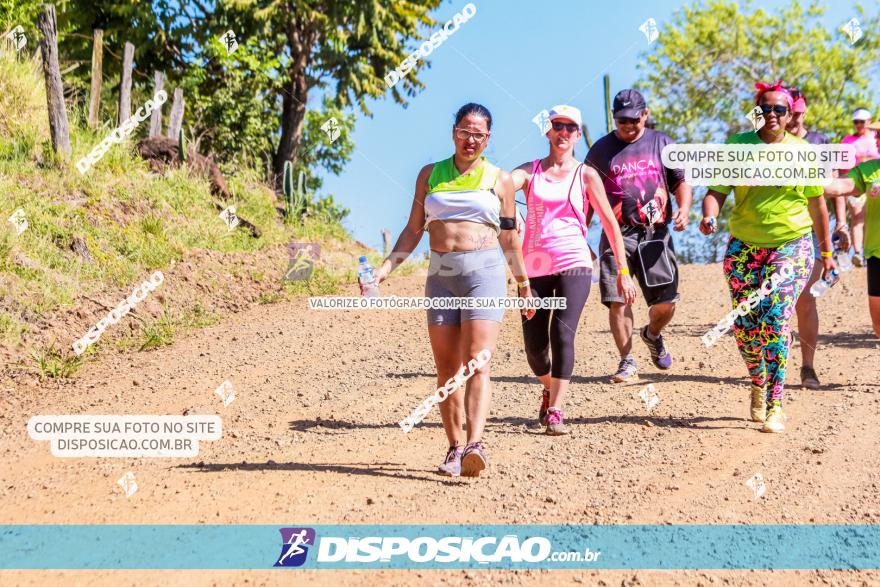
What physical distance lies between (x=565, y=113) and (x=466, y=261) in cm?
149

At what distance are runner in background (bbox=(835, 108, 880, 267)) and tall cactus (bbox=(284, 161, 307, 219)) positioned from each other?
9.27 m

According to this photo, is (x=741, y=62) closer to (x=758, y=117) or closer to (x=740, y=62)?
(x=740, y=62)

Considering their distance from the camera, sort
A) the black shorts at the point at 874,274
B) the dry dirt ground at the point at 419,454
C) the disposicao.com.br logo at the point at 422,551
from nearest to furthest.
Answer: the disposicao.com.br logo at the point at 422,551
the dry dirt ground at the point at 419,454
the black shorts at the point at 874,274

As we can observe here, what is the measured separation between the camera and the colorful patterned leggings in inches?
261

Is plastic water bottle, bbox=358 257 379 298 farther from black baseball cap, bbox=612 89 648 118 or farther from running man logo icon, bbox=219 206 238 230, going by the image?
running man logo icon, bbox=219 206 238 230

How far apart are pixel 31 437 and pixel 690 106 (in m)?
29.2

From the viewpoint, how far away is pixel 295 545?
4.49 m

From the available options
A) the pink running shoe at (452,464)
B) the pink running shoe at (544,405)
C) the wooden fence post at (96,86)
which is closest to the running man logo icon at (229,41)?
the wooden fence post at (96,86)

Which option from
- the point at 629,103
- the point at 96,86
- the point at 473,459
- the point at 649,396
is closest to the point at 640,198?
the point at 629,103

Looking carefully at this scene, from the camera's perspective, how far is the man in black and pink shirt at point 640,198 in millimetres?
7477

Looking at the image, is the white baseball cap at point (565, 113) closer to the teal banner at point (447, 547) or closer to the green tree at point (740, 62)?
the teal banner at point (447, 547)

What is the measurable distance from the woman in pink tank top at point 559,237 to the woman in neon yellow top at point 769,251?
88 centimetres

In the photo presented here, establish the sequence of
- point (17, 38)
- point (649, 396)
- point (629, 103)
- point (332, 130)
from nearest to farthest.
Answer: point (629, 103)
point (649, 396)
point (17, 38)
point (332, 130)

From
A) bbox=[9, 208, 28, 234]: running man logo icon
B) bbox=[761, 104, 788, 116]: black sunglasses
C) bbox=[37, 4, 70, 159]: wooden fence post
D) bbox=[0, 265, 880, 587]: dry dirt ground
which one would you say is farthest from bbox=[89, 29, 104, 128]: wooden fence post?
bbox=[761, 104, 788, 116]: black sunglasses
